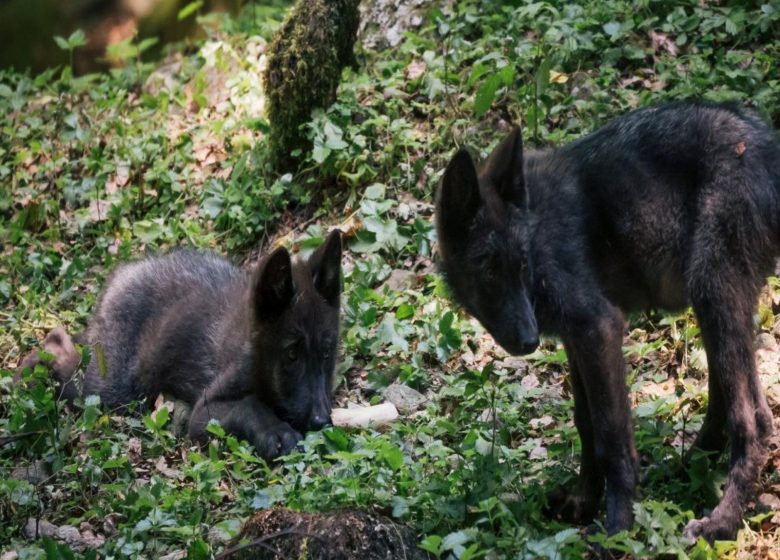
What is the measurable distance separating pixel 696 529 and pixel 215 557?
2358 millimetres

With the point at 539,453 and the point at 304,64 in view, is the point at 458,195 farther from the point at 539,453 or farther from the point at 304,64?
the point at 304,64

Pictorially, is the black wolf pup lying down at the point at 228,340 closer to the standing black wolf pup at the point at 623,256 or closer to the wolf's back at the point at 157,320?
the wolf's back at the point at 157,320

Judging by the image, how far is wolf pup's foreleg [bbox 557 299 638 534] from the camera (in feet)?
17.7

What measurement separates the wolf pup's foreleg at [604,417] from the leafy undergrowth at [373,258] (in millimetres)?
167

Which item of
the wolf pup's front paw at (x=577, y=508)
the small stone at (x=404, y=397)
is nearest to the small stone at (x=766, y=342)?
the wolf pup's front paw at (x=577, y=508)

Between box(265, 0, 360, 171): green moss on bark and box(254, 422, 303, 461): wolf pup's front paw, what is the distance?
3461mm

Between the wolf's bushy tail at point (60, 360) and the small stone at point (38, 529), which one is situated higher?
the wolf's bushy tail at point (60, 360)

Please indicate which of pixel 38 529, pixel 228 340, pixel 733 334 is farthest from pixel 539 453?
pixel 38 529

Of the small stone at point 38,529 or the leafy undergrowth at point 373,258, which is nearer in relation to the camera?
the leafy undergrowth at point 373,258

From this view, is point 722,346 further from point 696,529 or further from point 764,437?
point 696,529

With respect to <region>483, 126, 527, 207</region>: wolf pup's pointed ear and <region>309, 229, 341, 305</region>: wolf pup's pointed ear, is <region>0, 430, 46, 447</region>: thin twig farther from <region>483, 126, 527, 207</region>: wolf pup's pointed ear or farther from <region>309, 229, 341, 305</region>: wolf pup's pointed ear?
<region>483, 126, 527, 207</region>: wolf pup's pointed ear

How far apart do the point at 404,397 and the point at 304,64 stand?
141 inches

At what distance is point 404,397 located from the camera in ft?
24.0

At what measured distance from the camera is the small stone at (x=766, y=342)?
688 cm
